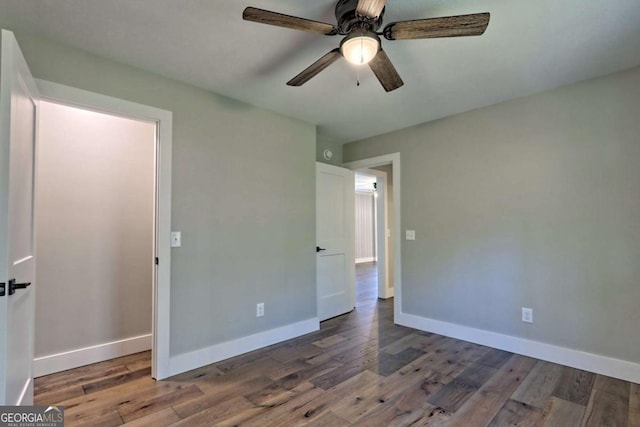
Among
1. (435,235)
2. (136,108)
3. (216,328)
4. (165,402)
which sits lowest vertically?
(165,402)

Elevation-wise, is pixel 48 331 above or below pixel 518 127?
below

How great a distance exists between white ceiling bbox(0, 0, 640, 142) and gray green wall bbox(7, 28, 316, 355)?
16 centimetres

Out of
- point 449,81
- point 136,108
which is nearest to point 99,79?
point 136,108

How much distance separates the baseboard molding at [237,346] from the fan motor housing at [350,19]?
2672 mm

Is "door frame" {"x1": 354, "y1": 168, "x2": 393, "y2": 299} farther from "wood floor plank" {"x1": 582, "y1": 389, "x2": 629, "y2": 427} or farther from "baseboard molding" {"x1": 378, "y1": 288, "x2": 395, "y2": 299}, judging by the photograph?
"wood floor plank" {"x1": 582, "y1": 389, "x2": 629, "y2": 427}

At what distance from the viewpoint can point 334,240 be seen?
4086 mm

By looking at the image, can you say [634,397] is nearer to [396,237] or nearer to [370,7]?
[396,237]

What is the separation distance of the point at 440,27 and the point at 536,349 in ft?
9.39

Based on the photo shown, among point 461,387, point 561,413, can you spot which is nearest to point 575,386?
point 561,413

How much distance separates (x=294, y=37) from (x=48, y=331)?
3.01 meters

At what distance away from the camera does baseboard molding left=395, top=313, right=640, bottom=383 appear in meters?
2.40

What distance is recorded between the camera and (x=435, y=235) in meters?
3.51

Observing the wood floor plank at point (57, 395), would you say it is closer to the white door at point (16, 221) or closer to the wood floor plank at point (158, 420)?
the white door at point (16, 221)

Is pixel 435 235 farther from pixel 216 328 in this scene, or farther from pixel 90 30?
pixel 90 30
